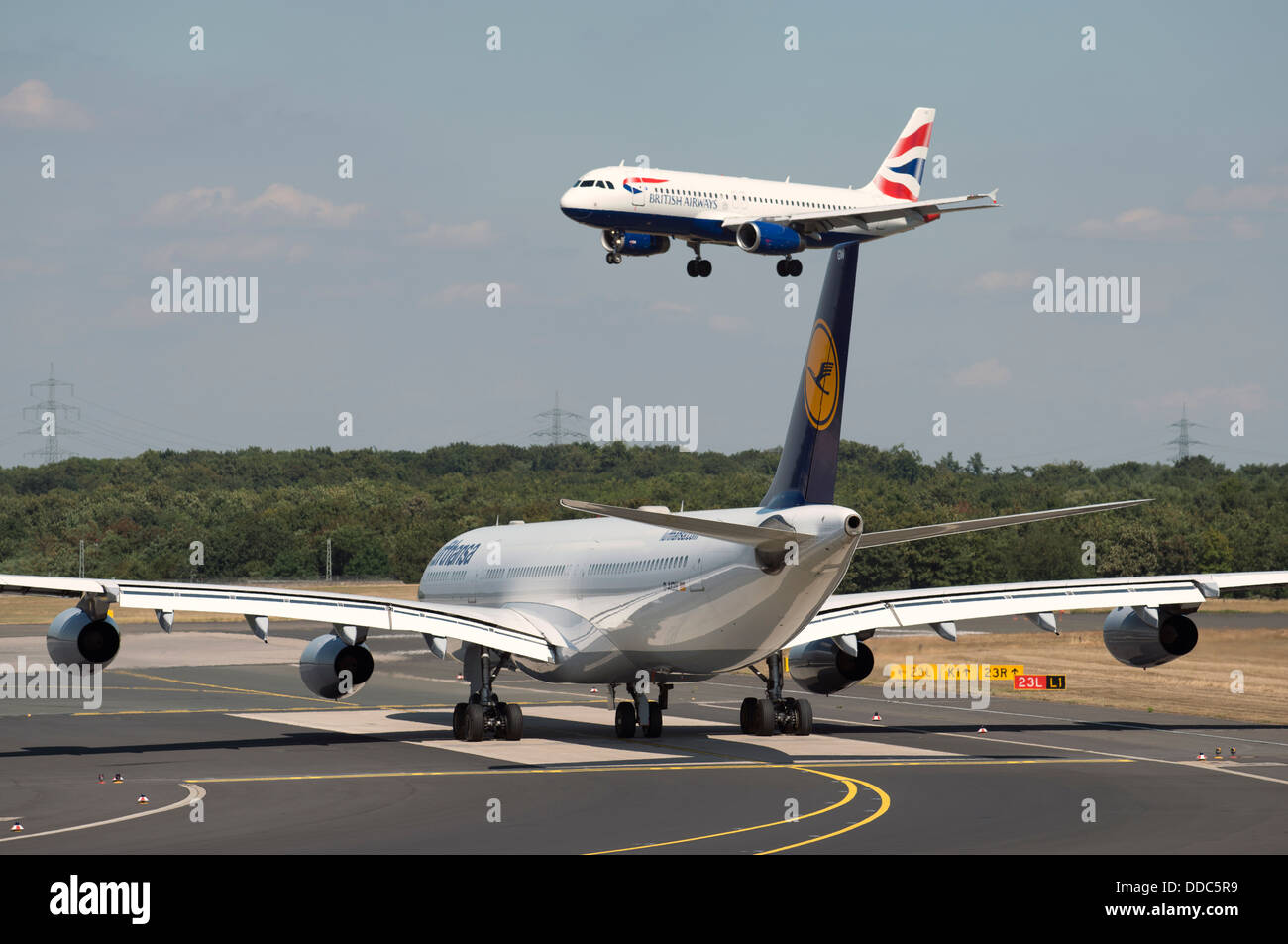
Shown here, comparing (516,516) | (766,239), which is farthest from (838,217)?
(516,516)

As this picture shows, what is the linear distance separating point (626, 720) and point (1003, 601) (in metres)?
8.71

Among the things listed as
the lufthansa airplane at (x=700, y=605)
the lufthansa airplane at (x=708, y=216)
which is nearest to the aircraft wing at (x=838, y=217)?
the lufthansa airplane at (x=708, y=216)

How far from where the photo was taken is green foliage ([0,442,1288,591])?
10700 centimetres

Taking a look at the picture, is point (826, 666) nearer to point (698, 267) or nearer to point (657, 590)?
point (657, 590)

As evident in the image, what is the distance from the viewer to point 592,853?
65.1 ft

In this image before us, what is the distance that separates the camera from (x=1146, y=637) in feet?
121

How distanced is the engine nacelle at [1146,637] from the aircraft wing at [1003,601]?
0.57m

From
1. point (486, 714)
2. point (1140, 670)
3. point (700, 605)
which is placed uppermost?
point (700, 605)

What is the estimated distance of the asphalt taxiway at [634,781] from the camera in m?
21.4

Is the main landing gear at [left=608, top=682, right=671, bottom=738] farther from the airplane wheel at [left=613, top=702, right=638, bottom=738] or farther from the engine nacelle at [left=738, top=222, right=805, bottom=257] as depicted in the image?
the engine nacelle at [left=738, top=222, right=805, bottom=257]

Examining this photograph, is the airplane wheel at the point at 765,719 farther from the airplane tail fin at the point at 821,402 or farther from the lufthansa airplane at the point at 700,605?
the airplane tail fin at the point at 821,402

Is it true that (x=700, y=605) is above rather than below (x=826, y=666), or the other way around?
above

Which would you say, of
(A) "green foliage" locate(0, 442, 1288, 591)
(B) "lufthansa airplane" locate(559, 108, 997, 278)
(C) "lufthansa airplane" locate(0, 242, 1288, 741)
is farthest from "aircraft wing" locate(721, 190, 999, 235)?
(A) "green foliage" locate(0, 442, 1288, 591)
